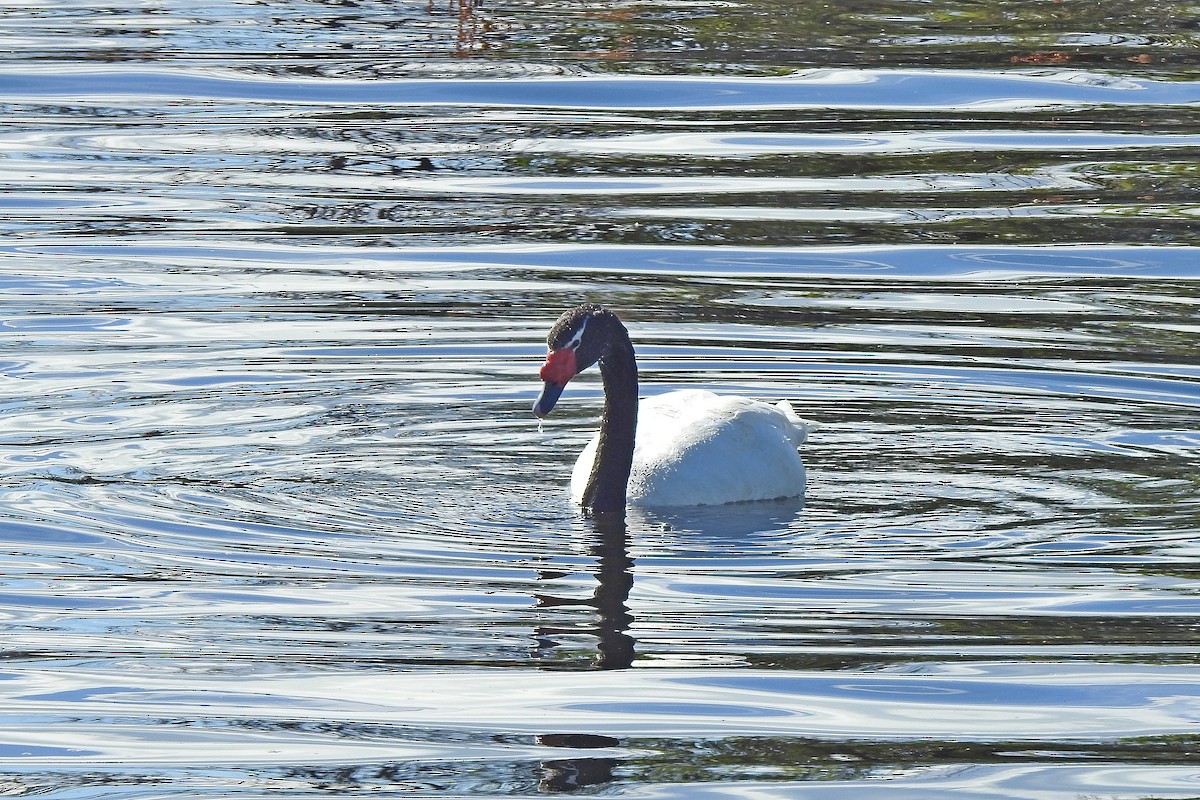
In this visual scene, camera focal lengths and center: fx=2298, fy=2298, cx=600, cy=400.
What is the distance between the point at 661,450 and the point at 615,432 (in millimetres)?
363

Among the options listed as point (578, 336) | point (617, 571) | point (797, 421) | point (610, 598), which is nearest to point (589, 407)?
point (797, 421)

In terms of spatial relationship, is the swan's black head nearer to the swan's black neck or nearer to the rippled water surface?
the swan's black neck

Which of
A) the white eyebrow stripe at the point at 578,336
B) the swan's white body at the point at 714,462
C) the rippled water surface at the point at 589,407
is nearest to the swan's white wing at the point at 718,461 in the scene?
the swan's white body at the point at 714,462

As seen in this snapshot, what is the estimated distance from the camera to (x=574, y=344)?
10.4 m

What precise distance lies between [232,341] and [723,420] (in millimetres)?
3634

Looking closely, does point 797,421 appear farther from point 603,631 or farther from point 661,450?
point 603,631

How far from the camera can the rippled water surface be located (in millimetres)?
7695

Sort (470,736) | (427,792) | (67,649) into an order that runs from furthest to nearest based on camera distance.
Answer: (67,649), (470,736), (427,792)

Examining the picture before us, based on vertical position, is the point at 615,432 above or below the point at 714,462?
above

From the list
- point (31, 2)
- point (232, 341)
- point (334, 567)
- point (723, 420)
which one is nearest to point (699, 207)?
point (232, 341)

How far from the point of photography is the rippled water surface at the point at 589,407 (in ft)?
25.2

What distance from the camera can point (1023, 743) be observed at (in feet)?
24.6

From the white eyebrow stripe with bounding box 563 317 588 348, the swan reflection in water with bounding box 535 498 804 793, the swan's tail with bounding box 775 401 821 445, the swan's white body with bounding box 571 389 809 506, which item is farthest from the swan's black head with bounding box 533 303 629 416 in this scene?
the swan's tail with bounding box 775 401 821 445

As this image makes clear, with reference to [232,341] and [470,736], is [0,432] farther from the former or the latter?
[470,736]
